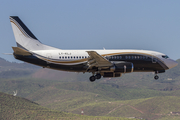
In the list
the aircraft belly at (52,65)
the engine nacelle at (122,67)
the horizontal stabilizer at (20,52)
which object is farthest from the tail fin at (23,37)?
the engine nacelle at (122,67)

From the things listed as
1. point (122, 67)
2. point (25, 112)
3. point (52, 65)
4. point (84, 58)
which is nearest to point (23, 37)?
point (52, 65)

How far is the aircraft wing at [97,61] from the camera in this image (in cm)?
6105

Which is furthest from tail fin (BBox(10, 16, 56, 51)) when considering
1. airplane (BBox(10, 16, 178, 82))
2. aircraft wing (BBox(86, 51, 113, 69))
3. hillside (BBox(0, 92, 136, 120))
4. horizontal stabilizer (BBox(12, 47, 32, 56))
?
hillside (BBox(0, 92, 136, 120))

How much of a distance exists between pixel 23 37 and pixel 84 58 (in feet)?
46.7

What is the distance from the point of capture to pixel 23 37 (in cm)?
6831

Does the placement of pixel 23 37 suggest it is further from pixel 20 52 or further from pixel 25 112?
pixel 25 112

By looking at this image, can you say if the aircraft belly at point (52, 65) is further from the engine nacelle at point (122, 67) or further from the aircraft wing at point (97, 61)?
the engine nacelle at point (122, 67)

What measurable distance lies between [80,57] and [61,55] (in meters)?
3.83

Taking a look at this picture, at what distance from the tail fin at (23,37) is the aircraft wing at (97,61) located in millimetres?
11223

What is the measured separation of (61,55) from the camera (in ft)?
212

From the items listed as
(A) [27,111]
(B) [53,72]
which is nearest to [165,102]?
(B) [53,72]

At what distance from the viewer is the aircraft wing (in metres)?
61.1

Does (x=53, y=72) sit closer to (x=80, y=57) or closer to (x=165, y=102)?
(x=165, y=102)

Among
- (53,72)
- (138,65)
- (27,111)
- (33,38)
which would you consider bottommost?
(27,111)
